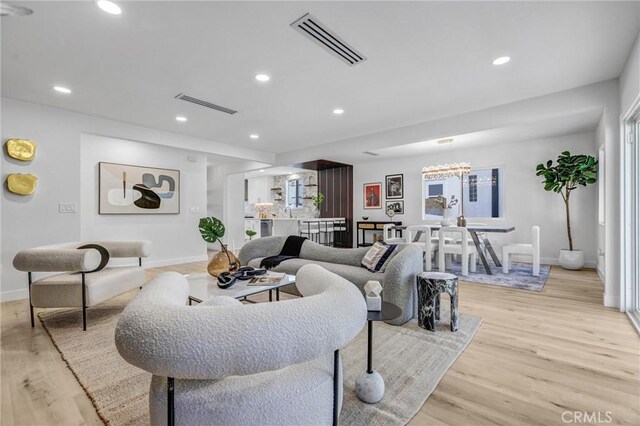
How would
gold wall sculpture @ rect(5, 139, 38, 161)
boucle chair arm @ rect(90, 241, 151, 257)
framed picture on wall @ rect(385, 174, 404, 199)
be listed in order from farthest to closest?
framed picture on wall @ rect(385, 174, 404, 199) → gold wall sculpture @ rect(5, 139, 38, 161) → boucle chair arm @ rect(90, 241, 151, 257)

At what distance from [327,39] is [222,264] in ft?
7.19

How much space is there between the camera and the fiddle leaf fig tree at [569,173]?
4578 millimetres

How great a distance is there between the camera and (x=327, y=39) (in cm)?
235

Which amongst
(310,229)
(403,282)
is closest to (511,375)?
(403,282)

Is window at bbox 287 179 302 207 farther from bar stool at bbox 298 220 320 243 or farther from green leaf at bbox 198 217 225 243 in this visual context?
green leaf at bbox 198 217 225 243

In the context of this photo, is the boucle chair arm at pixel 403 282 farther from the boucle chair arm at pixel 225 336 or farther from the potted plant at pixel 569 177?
the potted plant at pixel 569 177

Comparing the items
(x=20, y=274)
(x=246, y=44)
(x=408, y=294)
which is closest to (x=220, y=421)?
(x=408, y=294)

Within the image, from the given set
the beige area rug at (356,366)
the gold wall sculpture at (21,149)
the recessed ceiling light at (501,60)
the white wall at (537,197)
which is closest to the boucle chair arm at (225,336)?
the beige area rug at (356,366)

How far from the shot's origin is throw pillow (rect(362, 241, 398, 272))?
290 cm

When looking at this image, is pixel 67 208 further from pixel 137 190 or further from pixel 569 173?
pixel 569 173

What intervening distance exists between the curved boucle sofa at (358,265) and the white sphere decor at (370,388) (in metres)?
0.99

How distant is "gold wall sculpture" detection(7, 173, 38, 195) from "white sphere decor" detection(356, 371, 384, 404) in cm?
453

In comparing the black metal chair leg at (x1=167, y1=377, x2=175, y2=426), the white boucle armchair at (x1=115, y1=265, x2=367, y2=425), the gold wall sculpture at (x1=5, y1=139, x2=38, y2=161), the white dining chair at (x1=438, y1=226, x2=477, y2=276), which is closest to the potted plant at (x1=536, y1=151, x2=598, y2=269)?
the white dining chair at (x1=438, y1=226, x2=477, y2=276)

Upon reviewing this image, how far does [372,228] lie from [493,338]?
510 centimetres
